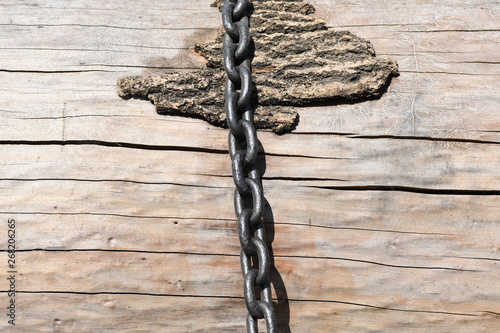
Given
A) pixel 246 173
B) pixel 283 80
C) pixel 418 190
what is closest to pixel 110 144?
pixel 246 173

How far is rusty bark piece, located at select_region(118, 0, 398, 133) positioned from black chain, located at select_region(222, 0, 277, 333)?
0.30 feet

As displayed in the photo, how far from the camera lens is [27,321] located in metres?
1.80

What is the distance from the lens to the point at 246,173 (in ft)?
6.17

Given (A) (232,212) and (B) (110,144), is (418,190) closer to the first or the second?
(A) (232,212)

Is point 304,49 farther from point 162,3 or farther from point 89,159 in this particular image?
point 89,159

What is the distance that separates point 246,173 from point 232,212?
0.17 metres

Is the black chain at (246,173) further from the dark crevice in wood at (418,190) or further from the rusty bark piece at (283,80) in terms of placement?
the dark crevice in wood at (418,190)

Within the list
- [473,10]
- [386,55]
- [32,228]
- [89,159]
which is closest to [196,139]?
[89,159]

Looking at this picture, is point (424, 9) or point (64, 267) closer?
point (64, 267)

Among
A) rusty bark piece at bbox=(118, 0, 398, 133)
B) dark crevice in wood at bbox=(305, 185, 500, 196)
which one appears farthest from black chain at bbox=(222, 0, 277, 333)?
dark crevice in wood at bbox=(305, 185, 500, 196)

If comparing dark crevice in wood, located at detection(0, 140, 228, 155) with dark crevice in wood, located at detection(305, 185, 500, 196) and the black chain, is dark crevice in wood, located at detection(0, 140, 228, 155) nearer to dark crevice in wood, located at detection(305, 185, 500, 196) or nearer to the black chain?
the black chain

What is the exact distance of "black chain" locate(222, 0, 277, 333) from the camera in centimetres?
170

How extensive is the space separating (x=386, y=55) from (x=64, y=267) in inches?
62.3

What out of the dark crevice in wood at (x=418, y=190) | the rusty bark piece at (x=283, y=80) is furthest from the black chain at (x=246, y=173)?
the dark crevice in wood at (x=418, y=190)
